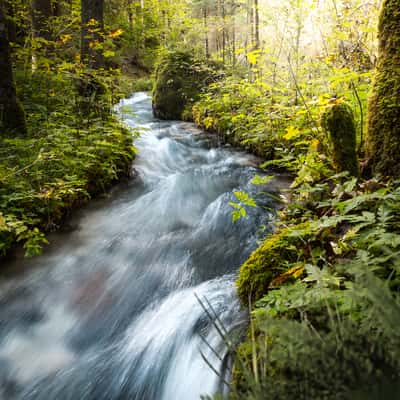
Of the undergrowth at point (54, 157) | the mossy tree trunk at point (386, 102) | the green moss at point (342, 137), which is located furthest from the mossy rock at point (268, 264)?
the undergrowth at point (54, 157)

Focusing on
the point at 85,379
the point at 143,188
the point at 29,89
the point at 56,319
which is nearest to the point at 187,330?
the point at 85,379

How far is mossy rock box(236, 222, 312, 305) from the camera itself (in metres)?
2.49

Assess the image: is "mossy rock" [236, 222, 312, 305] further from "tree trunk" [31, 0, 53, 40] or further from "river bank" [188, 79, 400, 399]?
"tree trunk" [31, 0, 53, 40]

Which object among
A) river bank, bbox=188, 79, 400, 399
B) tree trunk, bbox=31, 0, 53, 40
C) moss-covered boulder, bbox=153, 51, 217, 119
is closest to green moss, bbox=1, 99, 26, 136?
tree trunk, bbox=31, 0, 53, 40

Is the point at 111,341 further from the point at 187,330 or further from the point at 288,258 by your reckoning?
the point at 288,258

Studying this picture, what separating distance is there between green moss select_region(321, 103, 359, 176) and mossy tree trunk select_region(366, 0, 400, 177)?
0.18m

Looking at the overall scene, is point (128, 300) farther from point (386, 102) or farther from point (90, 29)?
point (90, 29)

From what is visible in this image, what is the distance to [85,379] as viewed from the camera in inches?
105

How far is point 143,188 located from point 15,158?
2326 mm

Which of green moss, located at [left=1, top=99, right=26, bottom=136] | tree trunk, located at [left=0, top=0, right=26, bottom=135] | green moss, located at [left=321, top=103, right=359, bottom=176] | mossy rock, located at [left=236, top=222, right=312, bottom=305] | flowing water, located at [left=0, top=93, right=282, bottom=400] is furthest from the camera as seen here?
green moss, located at [left=1, top=99, right=26, bottom=136]

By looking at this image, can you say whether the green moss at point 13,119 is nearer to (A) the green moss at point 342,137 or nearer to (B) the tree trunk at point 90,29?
(B) the tree trunk at point 90,29

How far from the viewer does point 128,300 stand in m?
3.50

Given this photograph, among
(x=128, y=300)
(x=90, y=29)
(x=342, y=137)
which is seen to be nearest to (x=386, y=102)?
(x=342, y=137)

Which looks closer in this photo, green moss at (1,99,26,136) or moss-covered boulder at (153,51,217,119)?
green moss at (1,99,26,136)
